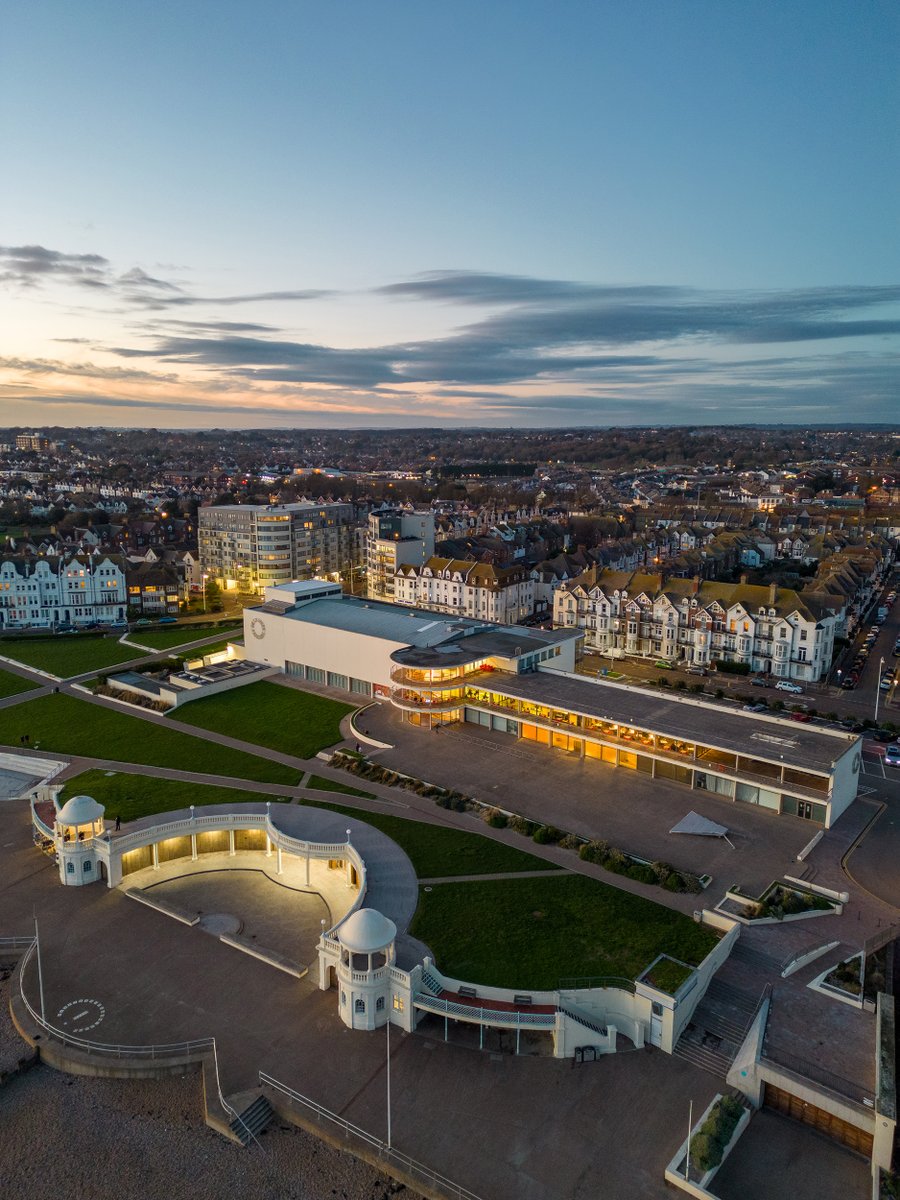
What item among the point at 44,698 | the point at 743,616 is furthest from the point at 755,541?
the point at 44,698

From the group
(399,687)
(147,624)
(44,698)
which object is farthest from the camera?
(147,624)

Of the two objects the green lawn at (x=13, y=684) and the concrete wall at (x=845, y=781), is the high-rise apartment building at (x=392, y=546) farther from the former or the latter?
the concrete wall at (x=845, y=781)

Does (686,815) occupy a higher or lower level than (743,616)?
lower

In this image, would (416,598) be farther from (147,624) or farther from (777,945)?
(777,945)

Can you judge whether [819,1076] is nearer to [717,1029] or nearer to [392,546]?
[717,1029]

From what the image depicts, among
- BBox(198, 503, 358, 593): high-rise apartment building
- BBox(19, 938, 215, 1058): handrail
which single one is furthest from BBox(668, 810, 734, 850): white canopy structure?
BBox(198, 503, 358, 593): high-rise apartment building

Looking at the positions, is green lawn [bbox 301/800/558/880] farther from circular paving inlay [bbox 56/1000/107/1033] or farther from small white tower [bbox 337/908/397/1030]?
circular paving inlay [bbox 56/1000/107/1033]
